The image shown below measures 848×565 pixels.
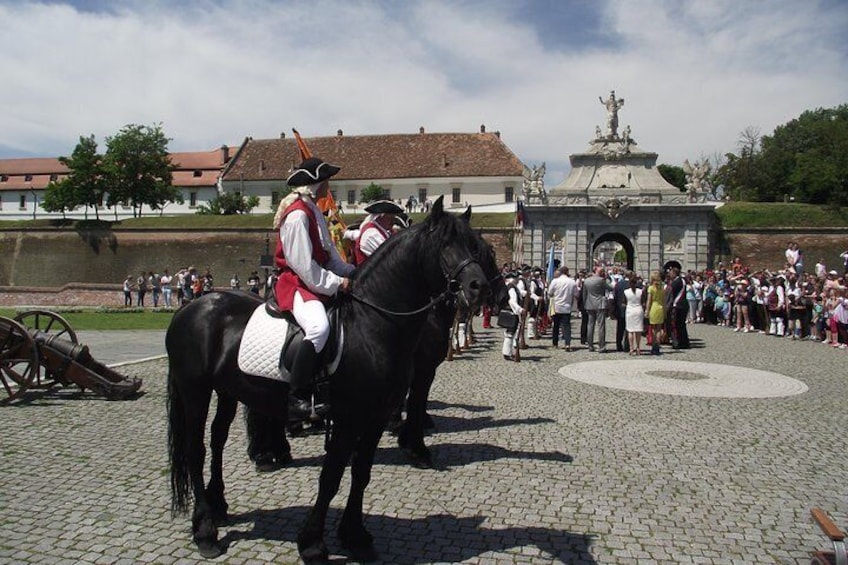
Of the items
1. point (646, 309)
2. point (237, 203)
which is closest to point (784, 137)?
point (237, 203)

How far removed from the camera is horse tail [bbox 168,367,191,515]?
5.09m

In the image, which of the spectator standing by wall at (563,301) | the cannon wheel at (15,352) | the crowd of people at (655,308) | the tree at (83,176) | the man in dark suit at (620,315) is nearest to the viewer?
the cannon wheel at (15,352)

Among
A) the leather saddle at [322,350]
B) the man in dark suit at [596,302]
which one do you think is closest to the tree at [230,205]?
the man in dark suit at [596,302]

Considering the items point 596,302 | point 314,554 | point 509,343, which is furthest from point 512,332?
point 314,554

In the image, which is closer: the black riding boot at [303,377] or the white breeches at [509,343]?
the black riding boot at [303,377]

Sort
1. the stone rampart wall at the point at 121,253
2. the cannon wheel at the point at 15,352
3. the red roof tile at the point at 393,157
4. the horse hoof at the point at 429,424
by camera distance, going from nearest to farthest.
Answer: the horse hoof at the point at 429,424 → the cannon wheel at the point at 15,352 → the stone rampart wall at the point at 121,253 → the red roof tile at the point at 393,157

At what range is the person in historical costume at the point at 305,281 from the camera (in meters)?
4.52

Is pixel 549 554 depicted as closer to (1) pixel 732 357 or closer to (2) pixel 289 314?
(2) pixel 289 314

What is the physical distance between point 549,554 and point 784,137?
84855 mm

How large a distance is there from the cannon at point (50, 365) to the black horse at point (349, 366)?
16.5 ft

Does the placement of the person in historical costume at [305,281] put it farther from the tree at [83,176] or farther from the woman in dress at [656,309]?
the tree at [83,176]

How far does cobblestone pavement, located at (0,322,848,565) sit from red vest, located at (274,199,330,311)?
188 centimetres

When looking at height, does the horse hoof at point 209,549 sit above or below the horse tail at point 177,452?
below

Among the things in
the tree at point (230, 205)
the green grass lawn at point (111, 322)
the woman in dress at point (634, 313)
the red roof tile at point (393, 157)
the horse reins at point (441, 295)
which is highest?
the red roof tile at point (393, 157)
